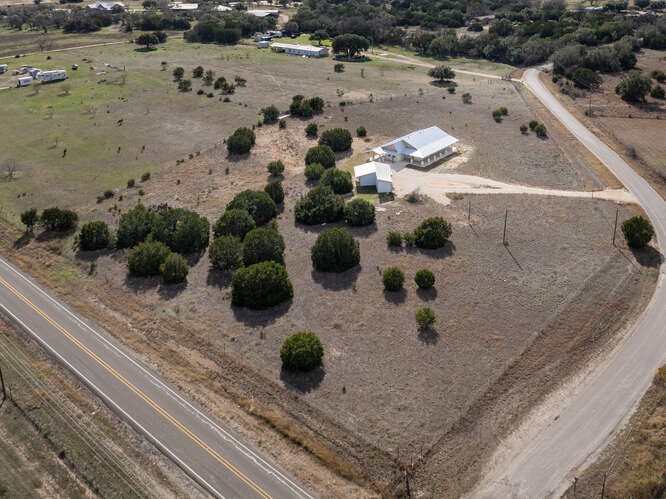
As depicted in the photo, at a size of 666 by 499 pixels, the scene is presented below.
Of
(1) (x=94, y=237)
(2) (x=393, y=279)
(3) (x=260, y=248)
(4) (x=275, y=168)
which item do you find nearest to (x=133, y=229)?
(1) (x=94, y=237)

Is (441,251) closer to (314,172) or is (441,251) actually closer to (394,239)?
(394,239)

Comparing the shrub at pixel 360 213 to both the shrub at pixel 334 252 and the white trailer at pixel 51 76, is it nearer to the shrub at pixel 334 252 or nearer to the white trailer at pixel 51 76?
the shrub at pixel 334 252

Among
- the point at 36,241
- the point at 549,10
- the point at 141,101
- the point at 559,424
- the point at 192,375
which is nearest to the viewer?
the point at 559,424

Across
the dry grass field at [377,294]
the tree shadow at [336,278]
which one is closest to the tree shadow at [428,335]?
the dry grass field at [377,294]

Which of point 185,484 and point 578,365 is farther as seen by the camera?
point 578,365

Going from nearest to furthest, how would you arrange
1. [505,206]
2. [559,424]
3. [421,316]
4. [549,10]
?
[559,424]
[421,316]
[505,206]
[549,10]

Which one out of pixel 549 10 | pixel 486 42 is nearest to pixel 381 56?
pixel 486 42

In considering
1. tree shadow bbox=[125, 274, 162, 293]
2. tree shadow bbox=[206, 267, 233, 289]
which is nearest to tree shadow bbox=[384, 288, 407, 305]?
tree shadow bbox=[206, 267, 233, 289]

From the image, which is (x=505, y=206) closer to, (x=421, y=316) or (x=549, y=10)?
(x=421, y=316)
